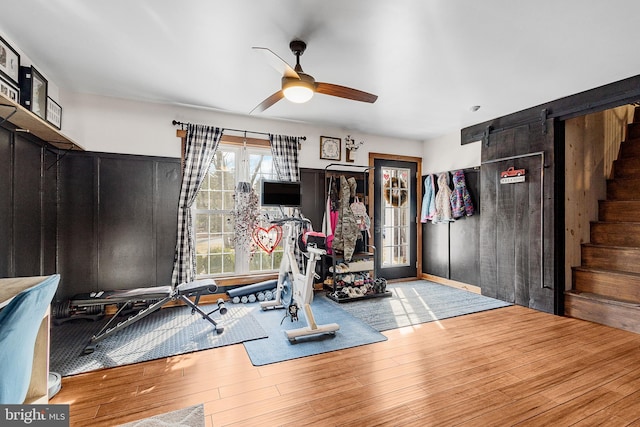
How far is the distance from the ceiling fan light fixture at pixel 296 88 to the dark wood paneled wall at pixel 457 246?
350 centimetres

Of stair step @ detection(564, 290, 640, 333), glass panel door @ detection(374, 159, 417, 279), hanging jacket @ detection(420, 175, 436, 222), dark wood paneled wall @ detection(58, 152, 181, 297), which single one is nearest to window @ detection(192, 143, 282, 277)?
dark wood paneled wall @ detection(58, 152, 181, 297)

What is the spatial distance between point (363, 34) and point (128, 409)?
120 inches

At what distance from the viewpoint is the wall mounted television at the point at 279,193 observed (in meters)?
3.89

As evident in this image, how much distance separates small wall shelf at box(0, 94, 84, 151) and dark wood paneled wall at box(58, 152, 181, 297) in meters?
0.45

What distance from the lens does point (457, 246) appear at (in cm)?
516

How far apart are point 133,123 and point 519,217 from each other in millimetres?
5136

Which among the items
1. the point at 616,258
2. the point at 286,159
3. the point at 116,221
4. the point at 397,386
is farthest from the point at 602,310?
the point at 116,221

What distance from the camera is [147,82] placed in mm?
3322

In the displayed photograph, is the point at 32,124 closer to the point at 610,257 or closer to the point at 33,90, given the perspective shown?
the point at 33,90

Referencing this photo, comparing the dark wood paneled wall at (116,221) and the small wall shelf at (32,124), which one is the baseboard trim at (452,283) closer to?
the dark wood paneled wall at (116,221)

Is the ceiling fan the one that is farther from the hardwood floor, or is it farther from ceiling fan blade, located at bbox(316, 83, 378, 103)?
the hardwood floor

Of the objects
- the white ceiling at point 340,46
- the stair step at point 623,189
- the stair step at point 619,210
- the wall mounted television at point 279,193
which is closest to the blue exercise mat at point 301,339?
the wall mounted television at point 279,193

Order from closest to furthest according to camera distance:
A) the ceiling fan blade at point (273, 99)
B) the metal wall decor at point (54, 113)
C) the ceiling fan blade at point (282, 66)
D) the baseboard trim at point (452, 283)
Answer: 1. the ceiling fan blade at point (282, 66)
2. the ceiling fan blade at point (273, 99)
3. the metal wall decor at point (54, 113)
4. the baseboard trim at point (452, 283)

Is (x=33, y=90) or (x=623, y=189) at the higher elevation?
(x=33, y=90)
